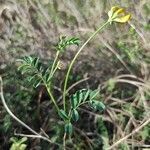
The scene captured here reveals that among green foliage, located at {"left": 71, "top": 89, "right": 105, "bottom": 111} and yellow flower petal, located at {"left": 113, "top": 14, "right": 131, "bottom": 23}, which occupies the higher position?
yellow flower petal, located at {"left": 113, "top": 14, "right": 131, "bottom": 23}

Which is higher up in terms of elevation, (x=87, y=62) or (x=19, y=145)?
(x=87, y=62)

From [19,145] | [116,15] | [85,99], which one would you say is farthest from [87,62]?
[116,15]

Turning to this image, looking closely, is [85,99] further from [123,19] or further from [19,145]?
[19,145]

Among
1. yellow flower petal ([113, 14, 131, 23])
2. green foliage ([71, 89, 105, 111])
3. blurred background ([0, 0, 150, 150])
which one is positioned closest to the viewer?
yellow flower petal ([113, 14, 131, 23])

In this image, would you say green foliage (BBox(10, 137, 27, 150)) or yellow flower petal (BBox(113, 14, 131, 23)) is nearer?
yellow flower petal (BBox(113, 14, 131, 23))

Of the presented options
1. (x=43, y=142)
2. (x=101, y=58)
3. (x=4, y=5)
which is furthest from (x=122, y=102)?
(x=4, y=5)

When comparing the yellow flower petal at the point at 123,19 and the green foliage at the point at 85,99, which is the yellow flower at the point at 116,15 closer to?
the yellow flower petal at the point at 123,19

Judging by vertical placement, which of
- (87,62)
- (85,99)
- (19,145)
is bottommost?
(19,145)

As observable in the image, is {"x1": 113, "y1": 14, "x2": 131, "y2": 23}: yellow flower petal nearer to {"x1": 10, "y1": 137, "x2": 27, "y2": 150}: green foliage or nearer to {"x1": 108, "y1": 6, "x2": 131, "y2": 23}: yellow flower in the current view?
{"x1": 108, "y1": 6, "x2": 131, "y2": 23}: yellow flower

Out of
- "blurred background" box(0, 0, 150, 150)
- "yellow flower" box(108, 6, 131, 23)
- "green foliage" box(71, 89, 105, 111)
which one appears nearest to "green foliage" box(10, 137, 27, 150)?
"blurred background" box(0, 0, 150, 150)

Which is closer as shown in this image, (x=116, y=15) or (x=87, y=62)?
(x=116, y=15)
